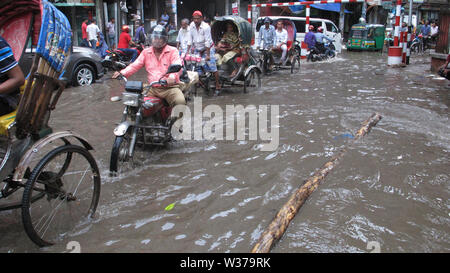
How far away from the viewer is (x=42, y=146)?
283 cm

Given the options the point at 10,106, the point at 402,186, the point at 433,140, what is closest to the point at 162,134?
the point at 10,106

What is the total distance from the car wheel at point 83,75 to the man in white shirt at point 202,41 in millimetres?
3180

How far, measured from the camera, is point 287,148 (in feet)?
17.5

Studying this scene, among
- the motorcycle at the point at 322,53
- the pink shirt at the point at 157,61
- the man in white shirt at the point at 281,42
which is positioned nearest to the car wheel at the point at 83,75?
the pink shirt at the point at 157,61

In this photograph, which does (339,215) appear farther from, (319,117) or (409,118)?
(409,118)

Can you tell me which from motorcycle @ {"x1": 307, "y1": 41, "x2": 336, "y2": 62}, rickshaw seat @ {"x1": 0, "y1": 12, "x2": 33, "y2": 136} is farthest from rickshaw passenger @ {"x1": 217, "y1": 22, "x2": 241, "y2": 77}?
motorcycle @ {"x1": 307, "y1": 41, "x2": 336, "y2": 62}

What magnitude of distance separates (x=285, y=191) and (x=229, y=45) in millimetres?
6747

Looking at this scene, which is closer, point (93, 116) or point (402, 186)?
point (402, 186)

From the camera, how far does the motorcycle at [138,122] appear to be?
14.0 ft

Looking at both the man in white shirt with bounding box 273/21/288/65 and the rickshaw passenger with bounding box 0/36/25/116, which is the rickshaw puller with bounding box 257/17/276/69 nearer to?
the man in white shirt with bounding box 273/21/288/65

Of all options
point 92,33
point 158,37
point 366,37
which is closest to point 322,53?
point 366,37

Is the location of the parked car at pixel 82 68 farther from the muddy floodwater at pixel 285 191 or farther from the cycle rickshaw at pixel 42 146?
the cycle rickshaw at pixel 42 146

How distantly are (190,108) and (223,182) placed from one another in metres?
3.94

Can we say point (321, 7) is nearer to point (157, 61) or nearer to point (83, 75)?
point (83, 75)
